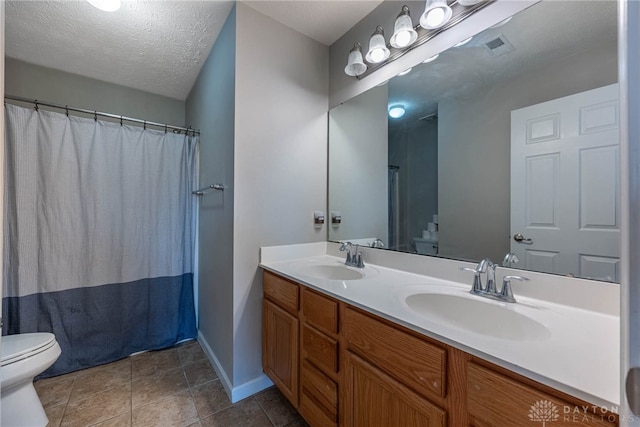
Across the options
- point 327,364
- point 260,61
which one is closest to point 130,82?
point 260,61

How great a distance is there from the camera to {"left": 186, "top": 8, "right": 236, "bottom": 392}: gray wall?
1.62 metres

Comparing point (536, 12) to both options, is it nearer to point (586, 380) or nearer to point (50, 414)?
point (586, 380)

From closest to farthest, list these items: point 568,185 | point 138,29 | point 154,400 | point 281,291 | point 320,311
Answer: point 568,185, point 320,311, point 281,291, point 154,400, point 138,29

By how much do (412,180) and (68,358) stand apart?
8.77ft

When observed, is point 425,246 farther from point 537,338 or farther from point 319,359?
point 319,359

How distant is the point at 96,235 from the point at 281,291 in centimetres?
160

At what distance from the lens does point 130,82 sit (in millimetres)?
2369

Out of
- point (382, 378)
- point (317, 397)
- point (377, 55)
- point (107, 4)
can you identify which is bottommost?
point (317, 397)

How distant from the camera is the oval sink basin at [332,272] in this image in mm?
1548

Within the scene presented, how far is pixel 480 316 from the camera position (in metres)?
1.00

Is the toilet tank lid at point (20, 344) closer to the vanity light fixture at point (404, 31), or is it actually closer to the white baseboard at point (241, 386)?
the white baseboard at point (241, 386)

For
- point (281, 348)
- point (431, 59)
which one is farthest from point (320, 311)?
point (431, 59)

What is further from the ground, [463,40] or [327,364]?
[463,40]

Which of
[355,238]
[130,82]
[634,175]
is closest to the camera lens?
[634,175]
